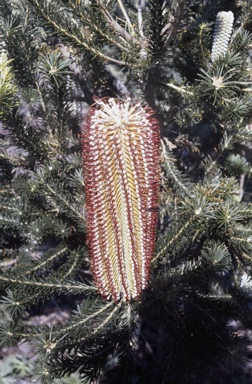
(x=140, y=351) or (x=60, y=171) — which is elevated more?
(x=60, y=171)

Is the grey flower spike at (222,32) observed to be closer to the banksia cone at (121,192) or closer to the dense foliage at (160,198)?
the dense foliage at (160,198)

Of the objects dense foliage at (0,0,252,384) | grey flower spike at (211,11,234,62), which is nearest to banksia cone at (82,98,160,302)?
dense foliage at (0,0,252,384)

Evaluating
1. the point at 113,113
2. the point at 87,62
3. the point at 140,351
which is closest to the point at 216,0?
the point at 87,62

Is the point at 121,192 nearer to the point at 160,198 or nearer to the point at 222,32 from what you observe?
the point at 160,198

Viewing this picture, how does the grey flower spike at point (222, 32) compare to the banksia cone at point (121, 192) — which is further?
the grey flower spike at point (222, 32)

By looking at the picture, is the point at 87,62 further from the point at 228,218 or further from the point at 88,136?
the point at 228,218

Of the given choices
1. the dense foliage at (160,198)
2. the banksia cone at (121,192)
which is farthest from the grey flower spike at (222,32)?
the banksia cone at (121,192)

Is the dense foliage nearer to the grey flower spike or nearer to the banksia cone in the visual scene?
the grey flower spike

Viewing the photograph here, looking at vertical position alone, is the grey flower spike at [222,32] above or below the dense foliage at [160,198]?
above
